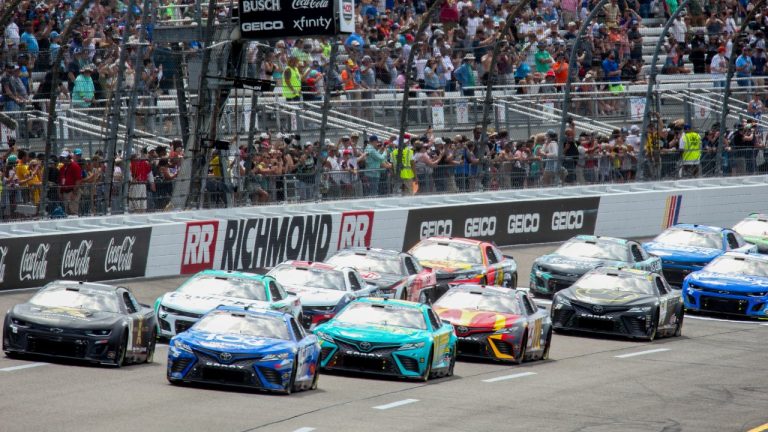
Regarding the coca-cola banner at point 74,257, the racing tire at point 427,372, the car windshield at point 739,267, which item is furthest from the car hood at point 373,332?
the car windshield at point 739,267

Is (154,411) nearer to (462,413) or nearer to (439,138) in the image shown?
(462,413)

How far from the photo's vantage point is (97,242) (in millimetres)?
24906

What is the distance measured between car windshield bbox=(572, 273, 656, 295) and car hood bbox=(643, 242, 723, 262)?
253 inches

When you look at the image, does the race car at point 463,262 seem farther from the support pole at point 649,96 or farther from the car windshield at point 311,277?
the support pole at point 649,96

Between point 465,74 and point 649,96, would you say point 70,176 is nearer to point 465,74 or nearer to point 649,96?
point 465,74

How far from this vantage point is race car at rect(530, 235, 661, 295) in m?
28.9

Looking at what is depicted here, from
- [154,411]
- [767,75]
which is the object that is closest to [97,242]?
[154,411]

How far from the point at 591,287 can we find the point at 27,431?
13143mm

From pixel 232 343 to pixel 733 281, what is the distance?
14299mm

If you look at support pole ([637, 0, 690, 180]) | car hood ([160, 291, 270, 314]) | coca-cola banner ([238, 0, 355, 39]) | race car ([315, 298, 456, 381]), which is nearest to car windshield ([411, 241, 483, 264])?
coca-cola banner ([238, 0, 355, 39])

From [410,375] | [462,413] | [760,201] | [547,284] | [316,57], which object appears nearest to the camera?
[462,413]

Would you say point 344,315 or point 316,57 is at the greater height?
point 316,57

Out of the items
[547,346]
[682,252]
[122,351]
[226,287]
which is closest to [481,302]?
[547,346]

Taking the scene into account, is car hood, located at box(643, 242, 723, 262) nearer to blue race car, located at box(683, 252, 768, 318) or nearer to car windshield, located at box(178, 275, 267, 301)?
blue race car, located at box(683, 252, 768, 318)
